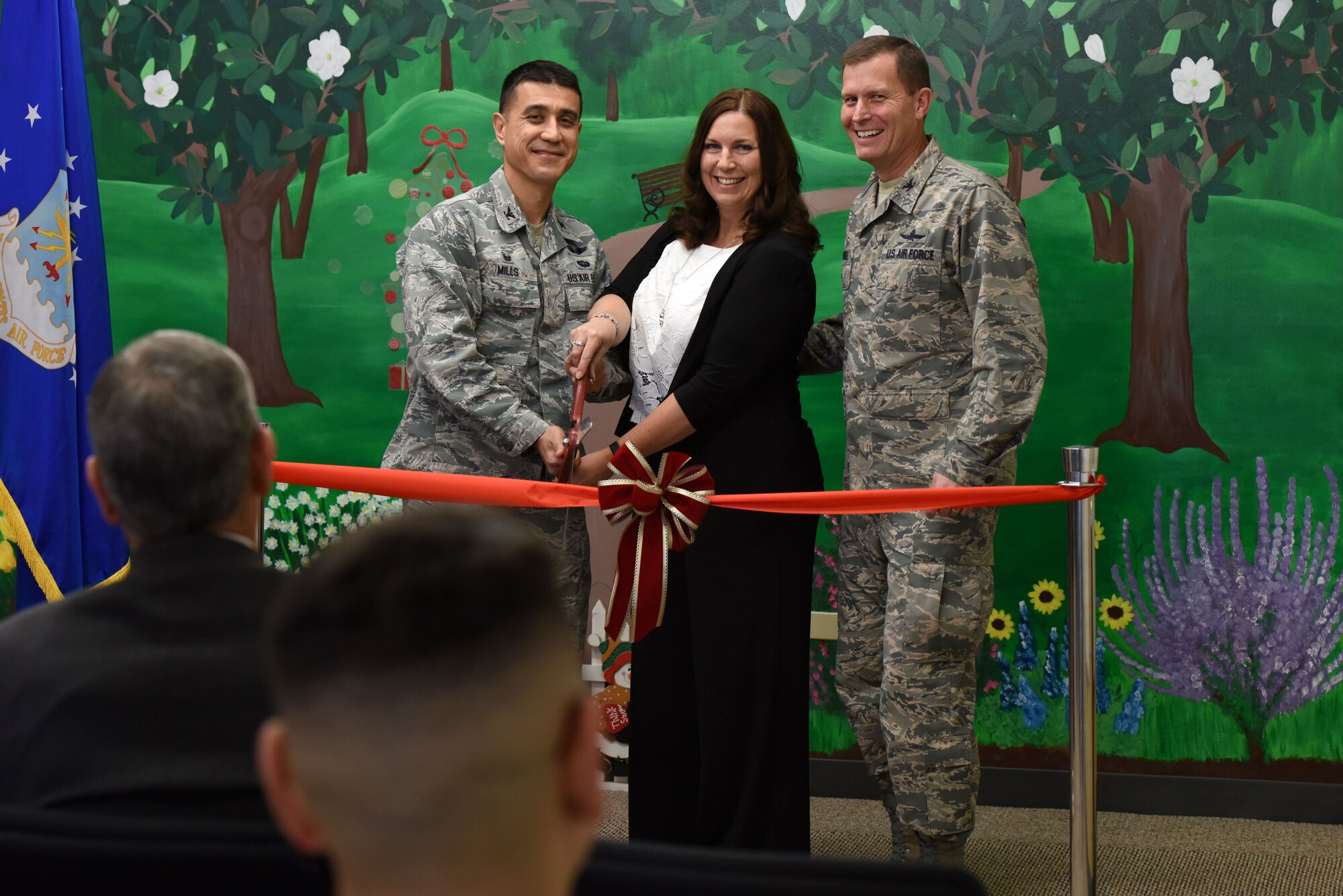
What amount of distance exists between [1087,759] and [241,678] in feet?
6.16

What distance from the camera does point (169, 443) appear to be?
1.14 metres

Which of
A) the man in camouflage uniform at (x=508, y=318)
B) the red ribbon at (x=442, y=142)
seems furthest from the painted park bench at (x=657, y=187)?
the man in camouflage uniform at (x=508, y=318)

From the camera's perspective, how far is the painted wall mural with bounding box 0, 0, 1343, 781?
10.7 ft

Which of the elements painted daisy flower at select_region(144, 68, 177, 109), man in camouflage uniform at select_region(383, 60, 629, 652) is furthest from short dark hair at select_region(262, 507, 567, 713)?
painted daisy flower at select_region(144, 68, 177, 109)

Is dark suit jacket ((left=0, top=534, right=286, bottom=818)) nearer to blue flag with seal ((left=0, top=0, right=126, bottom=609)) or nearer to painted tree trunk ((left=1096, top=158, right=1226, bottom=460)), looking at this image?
blue flag with seal ((left=0, top=0, right=126, bottom=609))

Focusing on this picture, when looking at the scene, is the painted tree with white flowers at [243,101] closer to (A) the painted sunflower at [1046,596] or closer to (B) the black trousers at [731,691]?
(B) the black trousers at [731,691]

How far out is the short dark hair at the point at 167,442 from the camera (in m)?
1.13

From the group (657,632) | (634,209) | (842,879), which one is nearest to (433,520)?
(842,879)

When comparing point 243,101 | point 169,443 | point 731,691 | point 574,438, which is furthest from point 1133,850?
point 243,101

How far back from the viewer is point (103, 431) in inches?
45.1

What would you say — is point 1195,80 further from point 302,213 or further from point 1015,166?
point 302,213

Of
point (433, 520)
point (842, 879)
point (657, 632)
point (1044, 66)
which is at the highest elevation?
point (1044, 66)

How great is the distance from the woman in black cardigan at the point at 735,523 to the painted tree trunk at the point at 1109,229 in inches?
45.1

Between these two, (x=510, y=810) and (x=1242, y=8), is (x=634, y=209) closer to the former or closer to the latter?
(x=1242, y=8)
